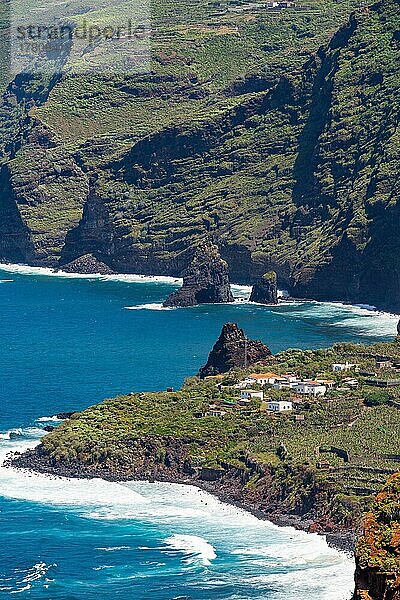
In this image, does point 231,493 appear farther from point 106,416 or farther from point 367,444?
point 106,416

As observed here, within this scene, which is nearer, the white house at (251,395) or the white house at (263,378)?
the white house at (251,395)

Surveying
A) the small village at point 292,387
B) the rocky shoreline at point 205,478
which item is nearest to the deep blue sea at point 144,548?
the rocky shoreline at point 205,478

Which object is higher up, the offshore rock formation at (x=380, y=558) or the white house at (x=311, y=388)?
the offshore rock formation at (x=380, y=558)

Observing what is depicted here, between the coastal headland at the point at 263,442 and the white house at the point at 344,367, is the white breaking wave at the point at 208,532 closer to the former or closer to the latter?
the coastal headland at the point at 263,442

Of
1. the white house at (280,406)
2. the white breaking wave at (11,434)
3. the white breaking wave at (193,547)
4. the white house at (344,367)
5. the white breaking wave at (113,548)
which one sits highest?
the white house at (344,367)

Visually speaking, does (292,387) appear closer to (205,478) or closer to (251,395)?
(251,395)

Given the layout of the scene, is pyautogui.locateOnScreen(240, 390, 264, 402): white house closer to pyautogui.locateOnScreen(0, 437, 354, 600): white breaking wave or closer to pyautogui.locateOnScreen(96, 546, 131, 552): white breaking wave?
pyautogui.locateOnScreen(0, 437, 354, 600): white breaking wave

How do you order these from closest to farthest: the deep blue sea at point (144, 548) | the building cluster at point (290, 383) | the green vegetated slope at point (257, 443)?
the deep blue sea at point (144, 548) < the green vegetated slope at point (257, 443) < the building cluster at point (290, 383)

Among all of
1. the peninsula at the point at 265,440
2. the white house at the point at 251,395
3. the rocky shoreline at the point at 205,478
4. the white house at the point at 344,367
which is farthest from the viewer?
the white house at the point at 344,367
